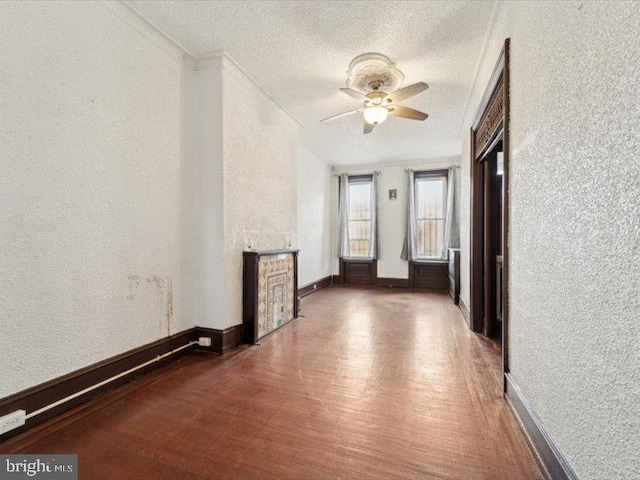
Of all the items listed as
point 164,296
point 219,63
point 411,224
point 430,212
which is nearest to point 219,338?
point 164,296

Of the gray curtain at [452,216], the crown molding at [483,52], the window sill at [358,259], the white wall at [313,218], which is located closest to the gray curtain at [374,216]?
the window sill at [358,259]

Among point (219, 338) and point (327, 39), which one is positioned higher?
point (327, 39)

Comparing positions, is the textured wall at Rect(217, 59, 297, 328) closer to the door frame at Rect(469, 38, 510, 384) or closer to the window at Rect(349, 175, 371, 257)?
the door frame at Rect(469, 38, 510, 384)

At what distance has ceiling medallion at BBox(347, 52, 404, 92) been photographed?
291cm

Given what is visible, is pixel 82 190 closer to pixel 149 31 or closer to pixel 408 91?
pixel 149 31

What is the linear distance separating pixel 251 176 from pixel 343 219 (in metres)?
4.10

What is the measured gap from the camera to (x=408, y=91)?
9.75 feet

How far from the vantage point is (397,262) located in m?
7.12

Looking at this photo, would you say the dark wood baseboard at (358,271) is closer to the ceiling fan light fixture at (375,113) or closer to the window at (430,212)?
the window at (430,212)

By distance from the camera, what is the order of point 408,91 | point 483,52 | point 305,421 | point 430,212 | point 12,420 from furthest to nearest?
point 430,212
point 408,91
point 483,52
point 305,421
point 12,420

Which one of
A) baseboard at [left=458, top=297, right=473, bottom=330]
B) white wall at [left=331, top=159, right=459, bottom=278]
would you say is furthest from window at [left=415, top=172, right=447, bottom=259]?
baseboard at [left=458, top=297, right=473, bottom=330]

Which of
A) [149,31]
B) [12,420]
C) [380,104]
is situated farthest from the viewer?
[380,104]

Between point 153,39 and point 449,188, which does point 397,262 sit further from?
point 153,39

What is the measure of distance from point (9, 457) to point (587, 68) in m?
3.19
